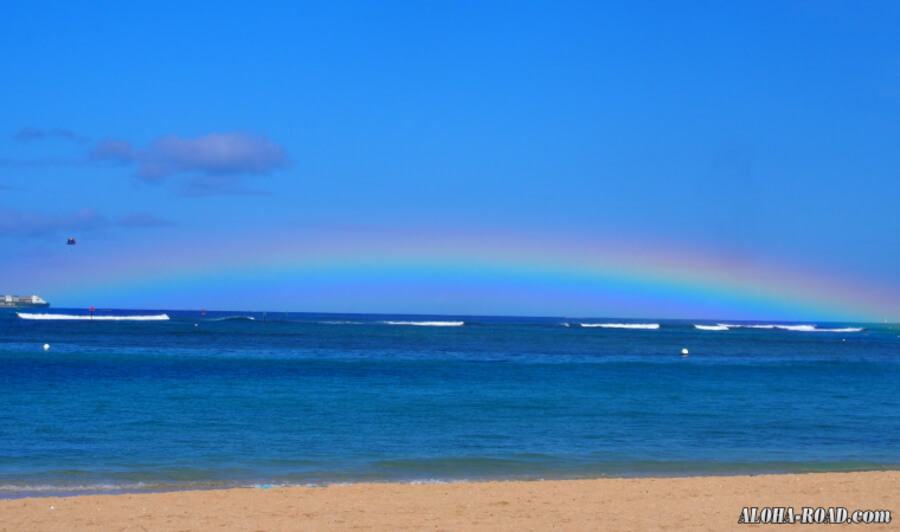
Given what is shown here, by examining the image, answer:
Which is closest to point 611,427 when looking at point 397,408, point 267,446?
point 397,408

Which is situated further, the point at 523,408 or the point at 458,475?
the point at 523,408

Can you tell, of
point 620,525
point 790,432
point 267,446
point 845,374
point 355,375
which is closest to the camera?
point 620,525

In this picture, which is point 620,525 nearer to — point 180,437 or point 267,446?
point 267,446

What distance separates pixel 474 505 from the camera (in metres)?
11.4

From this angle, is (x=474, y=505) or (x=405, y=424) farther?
(x=405, y=424)

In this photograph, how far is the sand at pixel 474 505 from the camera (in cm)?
1012

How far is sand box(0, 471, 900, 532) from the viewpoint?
10.1 m

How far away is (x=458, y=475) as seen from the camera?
14617 mm

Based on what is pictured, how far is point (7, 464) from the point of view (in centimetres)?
1460

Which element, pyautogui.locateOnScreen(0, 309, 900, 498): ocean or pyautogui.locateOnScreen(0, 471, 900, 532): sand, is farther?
pyautogui.locateOnScreen(0, 309, 900, 498): ocean

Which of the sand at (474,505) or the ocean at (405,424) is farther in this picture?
the ocean at (405,424)

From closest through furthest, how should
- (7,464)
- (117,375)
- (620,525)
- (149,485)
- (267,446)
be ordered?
(620,525) < (149,485) < (7,464) < (267,446) < (117,375)

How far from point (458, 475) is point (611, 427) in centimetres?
711

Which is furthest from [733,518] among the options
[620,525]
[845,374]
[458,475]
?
[845,374]
